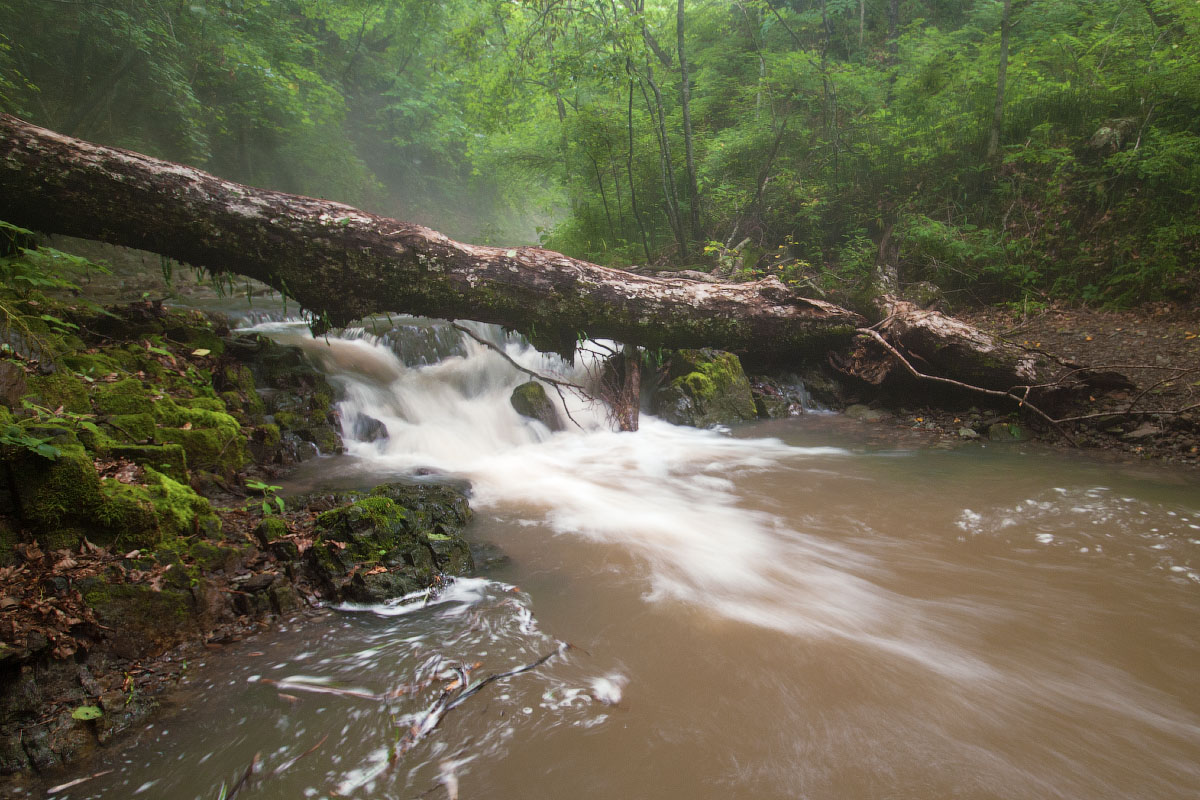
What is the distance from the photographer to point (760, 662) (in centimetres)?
241

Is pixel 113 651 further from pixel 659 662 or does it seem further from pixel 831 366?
pixel 831 366

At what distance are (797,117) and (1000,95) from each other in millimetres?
3171

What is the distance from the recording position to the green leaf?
1.90 m

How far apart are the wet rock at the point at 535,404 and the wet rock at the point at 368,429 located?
6.16 ft

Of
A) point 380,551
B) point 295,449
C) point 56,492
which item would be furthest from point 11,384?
point 295,449

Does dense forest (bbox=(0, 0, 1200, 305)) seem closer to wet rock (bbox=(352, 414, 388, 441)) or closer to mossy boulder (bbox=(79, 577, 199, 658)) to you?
wet rock (bbox=(352, 414, 388, 441))

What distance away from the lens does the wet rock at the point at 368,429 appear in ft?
20.3

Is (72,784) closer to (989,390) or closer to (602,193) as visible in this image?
(989,390)

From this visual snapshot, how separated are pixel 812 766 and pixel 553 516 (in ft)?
9.23

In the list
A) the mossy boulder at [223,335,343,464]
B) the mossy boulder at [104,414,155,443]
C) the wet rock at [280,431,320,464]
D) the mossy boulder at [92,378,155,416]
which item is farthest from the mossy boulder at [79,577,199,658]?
the wet rock at [280,431,320,464]

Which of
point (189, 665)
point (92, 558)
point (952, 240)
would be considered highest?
point (952, 240)

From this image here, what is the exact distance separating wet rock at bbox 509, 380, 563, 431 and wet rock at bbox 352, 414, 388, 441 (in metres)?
1.88

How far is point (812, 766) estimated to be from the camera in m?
1.83

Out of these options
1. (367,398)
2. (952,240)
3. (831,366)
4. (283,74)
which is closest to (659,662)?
(367,398)
